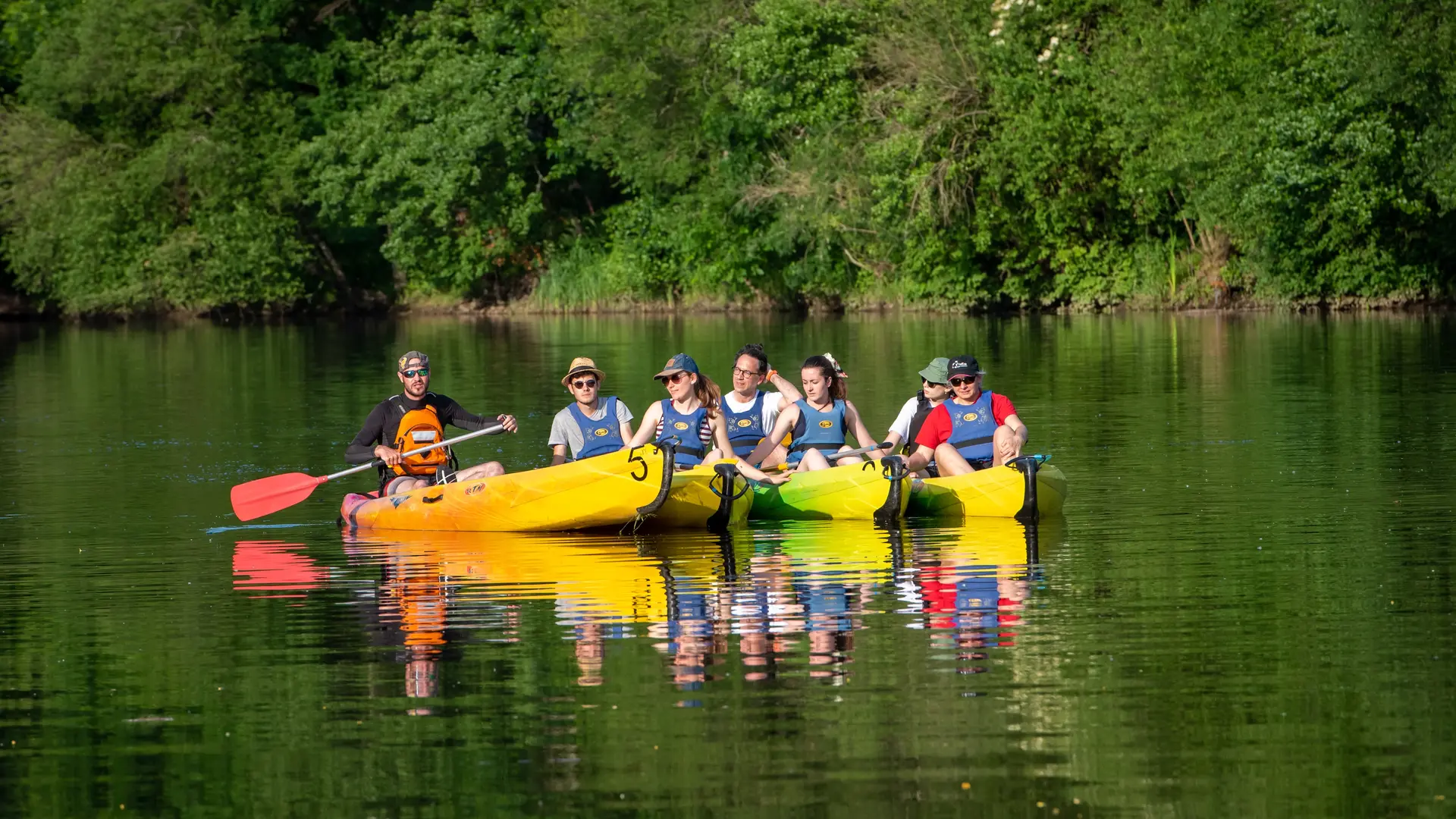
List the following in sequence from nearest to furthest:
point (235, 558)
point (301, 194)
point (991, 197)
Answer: point (235, 558)
point (991, 197)
point (301, 194)

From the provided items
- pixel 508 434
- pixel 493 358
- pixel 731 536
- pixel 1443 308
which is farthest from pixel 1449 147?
pixel 731 536

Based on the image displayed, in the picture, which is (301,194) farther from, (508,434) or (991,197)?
(508,434)

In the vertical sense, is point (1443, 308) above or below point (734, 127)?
below

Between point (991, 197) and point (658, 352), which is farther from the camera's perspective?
point (991, 197)

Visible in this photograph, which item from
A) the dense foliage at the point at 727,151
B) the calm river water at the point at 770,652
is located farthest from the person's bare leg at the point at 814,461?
the dense foliage at the point at 727,151

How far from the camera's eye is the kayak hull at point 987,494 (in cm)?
1514

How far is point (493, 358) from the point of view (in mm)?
37188

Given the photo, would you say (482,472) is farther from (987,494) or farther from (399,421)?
(987,494)

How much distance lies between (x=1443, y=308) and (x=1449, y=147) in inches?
193

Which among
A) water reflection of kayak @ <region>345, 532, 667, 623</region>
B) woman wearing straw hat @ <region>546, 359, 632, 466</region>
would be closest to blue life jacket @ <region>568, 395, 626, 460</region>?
woman wearing straw hat @ <region>546, 359, 632, 466</region>

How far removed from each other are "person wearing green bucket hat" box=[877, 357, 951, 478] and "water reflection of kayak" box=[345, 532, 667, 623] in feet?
7.96

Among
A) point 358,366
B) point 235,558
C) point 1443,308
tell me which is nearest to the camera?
point 235,558

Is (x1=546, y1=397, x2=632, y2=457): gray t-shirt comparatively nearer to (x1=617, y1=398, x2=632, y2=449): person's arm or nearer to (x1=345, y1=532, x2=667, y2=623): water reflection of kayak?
(x1=617, y1=398, x2=632, y2=449): person's arm

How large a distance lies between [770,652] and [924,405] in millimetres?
6246
